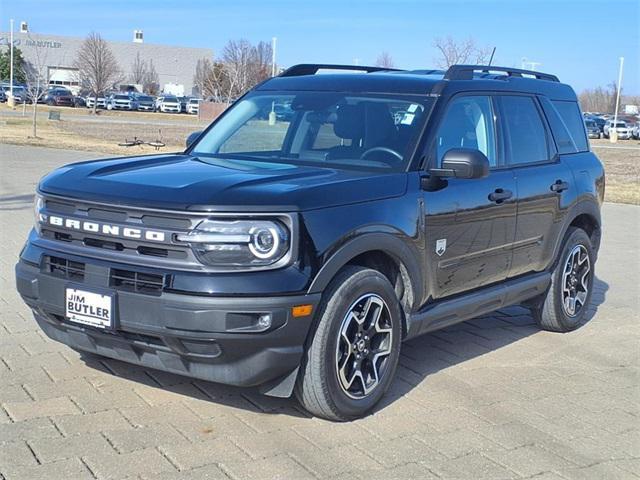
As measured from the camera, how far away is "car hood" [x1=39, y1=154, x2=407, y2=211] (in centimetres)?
417

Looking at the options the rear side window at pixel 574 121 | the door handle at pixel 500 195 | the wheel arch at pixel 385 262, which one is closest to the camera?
the wheel arch at pixel 385 262

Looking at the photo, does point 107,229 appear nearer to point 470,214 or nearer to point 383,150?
point 383,150

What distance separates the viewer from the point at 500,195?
18.8ft

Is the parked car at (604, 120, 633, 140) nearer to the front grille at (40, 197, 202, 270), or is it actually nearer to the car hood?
the car hood

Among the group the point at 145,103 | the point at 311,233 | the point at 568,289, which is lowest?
the point at 568,289

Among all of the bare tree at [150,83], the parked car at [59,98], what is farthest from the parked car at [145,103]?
the bare tree at [150,83]

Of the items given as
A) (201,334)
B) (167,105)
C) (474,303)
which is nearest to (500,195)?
(474,303)

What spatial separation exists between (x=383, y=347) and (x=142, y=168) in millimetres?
1743

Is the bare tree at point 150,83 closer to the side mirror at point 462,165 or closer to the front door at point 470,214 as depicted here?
the front door at point 470,214

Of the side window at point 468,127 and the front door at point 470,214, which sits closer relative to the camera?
the front door at point 470,214

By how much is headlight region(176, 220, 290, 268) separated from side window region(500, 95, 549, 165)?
2.59m

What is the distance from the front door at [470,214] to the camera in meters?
5.20

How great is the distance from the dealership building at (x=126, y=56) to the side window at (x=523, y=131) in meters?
84.3

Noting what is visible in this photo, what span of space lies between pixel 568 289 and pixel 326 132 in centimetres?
269
